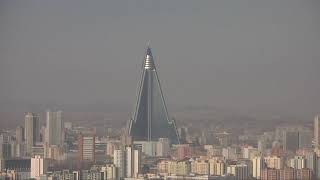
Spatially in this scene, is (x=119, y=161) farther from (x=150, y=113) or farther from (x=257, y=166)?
(x=257, y=166)

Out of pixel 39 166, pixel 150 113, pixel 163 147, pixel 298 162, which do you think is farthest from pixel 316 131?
pixel 39 166

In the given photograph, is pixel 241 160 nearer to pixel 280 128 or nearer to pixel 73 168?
pixel 280 128

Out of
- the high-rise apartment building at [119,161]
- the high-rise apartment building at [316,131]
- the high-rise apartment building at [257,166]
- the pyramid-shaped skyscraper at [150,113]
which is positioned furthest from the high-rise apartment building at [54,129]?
the high-rise apartment building at [316,131]

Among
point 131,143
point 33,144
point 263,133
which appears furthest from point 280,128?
point 33,144

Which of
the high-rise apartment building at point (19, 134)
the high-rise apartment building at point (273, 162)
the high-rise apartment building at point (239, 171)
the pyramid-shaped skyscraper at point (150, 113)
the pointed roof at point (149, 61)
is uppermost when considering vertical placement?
the pointed roof at point (149, 61)

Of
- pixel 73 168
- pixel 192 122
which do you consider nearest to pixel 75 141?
pixel 73 168

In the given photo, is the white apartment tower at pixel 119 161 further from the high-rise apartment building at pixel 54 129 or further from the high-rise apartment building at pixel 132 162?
the high-rise apartment building at pixel 54 129
